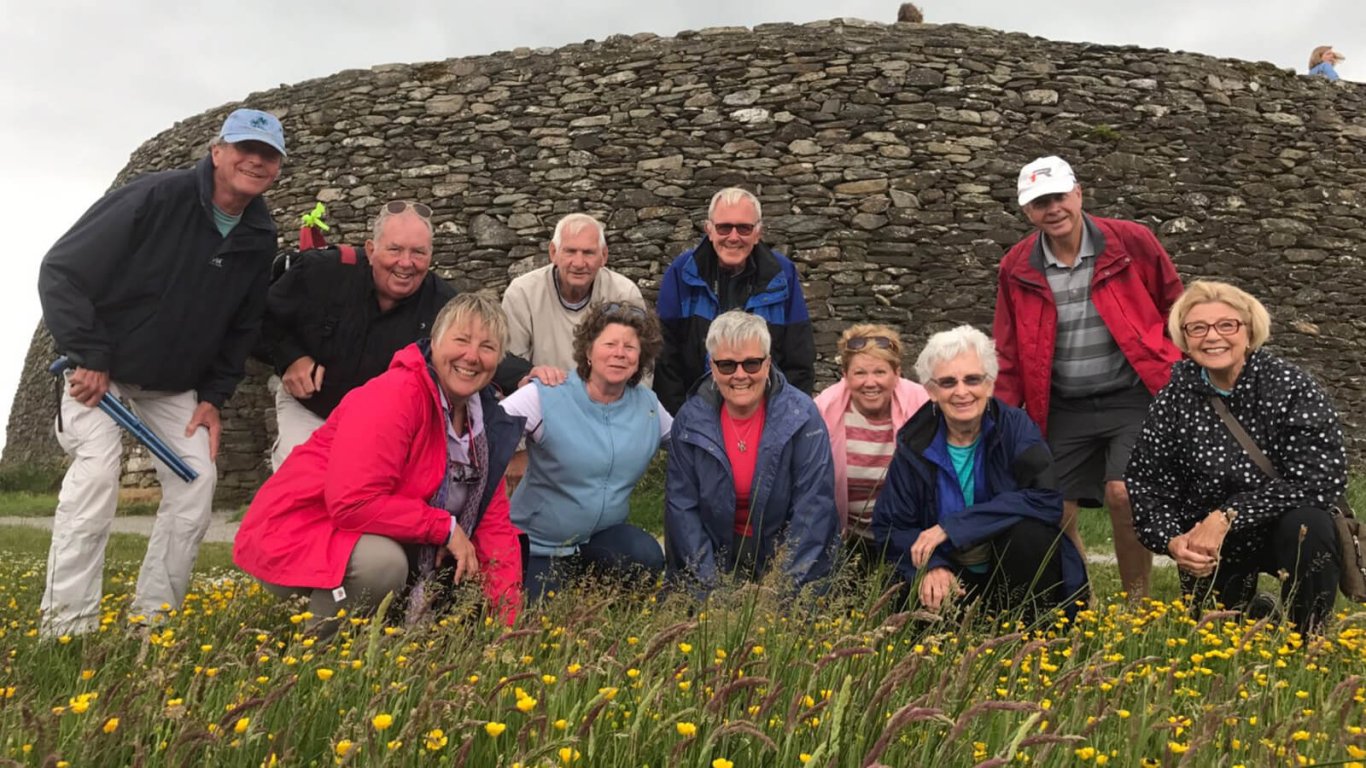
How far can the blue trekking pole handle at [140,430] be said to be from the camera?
14.1 ft

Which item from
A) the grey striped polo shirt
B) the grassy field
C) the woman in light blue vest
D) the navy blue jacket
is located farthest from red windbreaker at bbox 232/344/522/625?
the grey striped polo shirt

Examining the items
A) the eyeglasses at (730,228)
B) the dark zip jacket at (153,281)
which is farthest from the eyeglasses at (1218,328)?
the dark zip jacket at (153,281)

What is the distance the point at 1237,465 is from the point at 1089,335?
3.65 feet

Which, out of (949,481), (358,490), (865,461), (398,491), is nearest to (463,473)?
(398,491)

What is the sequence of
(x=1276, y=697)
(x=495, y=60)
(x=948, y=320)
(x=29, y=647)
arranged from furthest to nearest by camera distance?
(x=495, y=60)
(x=948, y=320)
(x=29, y=647)
(x=1276, y=697)

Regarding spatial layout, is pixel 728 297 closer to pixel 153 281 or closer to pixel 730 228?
pixel 730 228

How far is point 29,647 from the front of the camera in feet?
11.3

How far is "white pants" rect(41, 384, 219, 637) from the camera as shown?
4.20m

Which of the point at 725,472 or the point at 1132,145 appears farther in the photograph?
the point at 1132,145

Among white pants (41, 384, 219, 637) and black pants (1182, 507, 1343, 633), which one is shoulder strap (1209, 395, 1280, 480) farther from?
white pants (41, 384, 219, 637)

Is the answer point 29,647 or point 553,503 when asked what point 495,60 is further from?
point 29,647

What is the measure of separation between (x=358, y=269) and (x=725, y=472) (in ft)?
7.20

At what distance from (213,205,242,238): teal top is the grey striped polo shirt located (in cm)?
413

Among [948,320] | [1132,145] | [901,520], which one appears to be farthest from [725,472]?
[1132,145]
